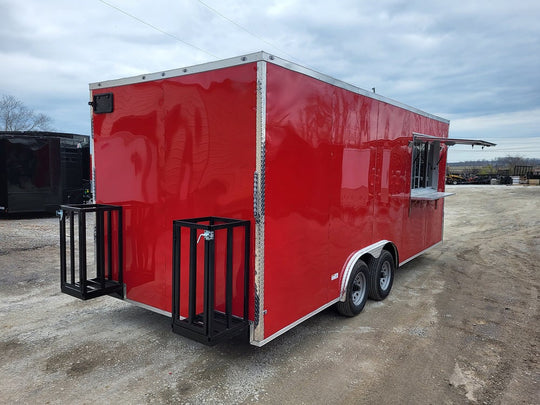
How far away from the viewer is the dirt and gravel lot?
125 inches

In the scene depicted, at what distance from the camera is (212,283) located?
3.10 m

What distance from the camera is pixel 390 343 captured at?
4.13 metres

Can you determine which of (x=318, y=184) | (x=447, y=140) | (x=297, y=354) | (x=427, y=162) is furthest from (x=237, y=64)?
(x=427, y=162)

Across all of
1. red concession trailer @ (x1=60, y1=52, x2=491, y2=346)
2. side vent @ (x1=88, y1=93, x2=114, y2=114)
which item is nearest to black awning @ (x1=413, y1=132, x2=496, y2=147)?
red concession trailer @ (x1=60, y1=52, x2=491, y2=346)

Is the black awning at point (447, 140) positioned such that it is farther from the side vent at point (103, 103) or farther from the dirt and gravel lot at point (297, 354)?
the side vent at point (103, 103)

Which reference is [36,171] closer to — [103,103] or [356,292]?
[103,103]

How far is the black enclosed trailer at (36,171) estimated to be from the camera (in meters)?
12.5

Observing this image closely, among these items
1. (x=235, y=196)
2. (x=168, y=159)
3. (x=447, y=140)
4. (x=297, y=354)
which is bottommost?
(x=297, y=354)

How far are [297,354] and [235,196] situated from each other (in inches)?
68.1

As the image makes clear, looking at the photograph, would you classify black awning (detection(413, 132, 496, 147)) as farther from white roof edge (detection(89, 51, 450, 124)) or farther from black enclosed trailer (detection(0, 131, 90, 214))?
black enclosed trailer (detection(0, 131, 90, 214))

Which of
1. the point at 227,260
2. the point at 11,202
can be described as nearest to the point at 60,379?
the point at 227,260

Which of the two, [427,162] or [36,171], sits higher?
[427,162]

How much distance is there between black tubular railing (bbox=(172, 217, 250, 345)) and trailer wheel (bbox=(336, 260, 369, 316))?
1.66m

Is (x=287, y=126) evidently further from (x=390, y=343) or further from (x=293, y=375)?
(x=390, y=343)
